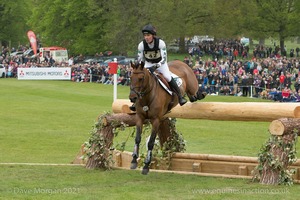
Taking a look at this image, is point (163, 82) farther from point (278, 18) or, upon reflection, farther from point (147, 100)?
point (278, 18)

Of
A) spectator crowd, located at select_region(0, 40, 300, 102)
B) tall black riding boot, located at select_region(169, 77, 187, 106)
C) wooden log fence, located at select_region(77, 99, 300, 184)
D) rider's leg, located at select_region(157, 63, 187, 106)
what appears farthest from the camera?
spectator crowd, located at select_region(0, 40, 300, 102)

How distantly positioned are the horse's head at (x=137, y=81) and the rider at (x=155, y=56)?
53 centimetres

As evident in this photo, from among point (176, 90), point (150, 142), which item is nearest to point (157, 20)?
point (176, 90)

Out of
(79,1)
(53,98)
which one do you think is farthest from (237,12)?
(53,98)

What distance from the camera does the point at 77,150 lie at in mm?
21719

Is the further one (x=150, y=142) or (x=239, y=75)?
(x=239, y=75)

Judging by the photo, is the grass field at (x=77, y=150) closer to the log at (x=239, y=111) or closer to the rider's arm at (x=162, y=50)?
the log at (x=239, y=111)

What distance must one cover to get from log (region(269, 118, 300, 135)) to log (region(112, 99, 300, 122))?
0.71 ft

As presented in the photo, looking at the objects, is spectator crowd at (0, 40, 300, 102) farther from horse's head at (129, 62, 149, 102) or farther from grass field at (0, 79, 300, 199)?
horse's head at (129, 62, 149, 102)

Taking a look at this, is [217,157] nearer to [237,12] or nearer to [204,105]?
[204,105]

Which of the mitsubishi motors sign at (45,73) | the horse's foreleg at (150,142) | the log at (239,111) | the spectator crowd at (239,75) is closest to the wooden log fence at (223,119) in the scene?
the log at (239,111)

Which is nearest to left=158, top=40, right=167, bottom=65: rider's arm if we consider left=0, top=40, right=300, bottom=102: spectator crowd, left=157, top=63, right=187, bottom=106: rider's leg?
left=157, top=63, right=187, bottom=106: rider's leg

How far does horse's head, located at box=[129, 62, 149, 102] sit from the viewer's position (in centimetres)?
1272

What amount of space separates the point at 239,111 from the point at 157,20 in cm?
5400
